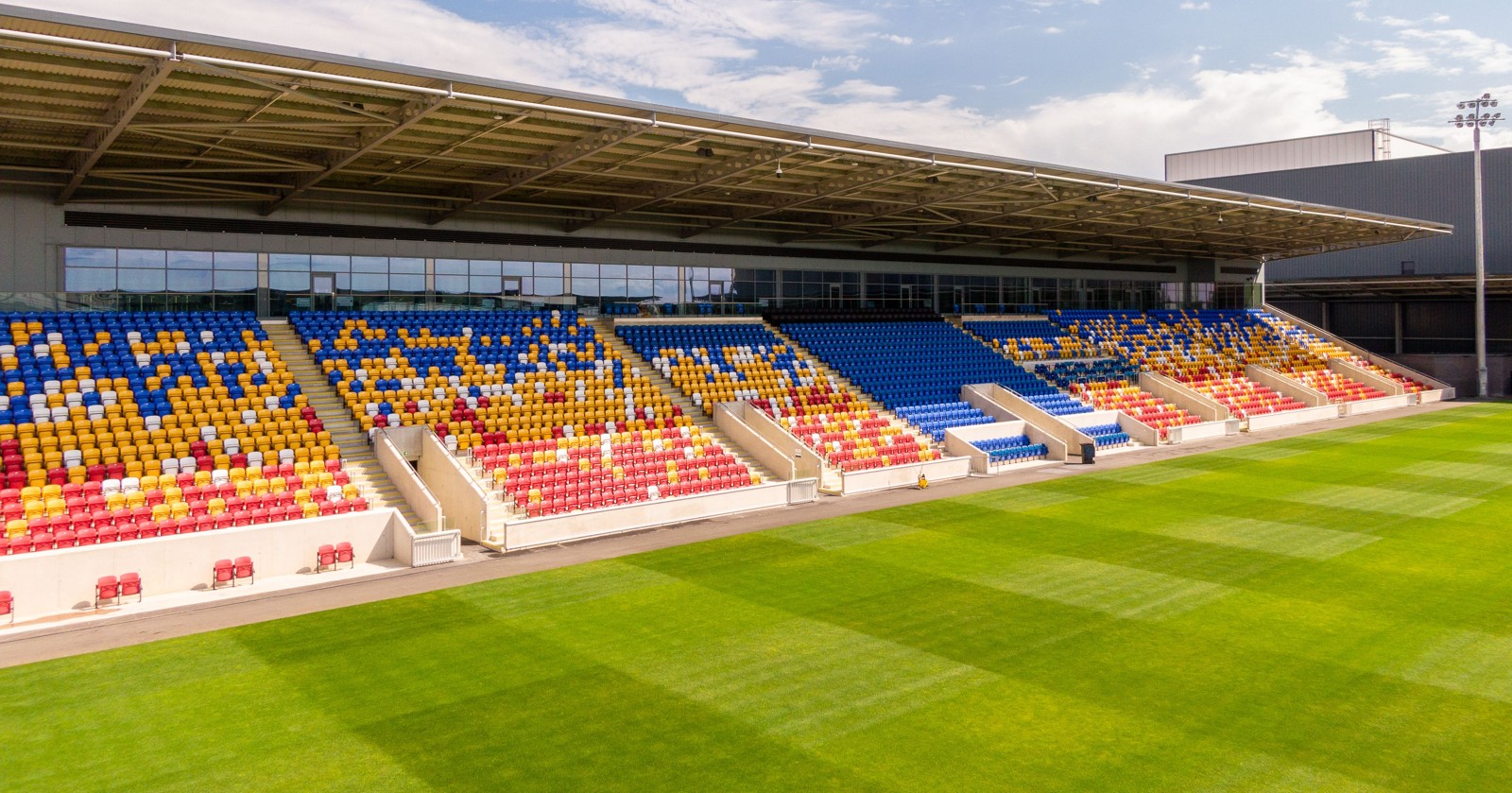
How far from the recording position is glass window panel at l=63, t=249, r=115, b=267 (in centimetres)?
2631

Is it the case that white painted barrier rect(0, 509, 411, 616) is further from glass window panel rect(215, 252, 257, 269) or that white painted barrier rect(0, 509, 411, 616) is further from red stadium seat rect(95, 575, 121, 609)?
glass window panel rect(215, 252, 257, 269)

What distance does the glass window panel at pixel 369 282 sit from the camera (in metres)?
30.3

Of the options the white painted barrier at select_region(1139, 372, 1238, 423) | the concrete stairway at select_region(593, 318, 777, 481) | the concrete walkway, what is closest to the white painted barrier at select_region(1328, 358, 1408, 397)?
the white painted barrier at select_region(1139, 372, 1238, 423)

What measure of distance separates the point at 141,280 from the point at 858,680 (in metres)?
25.3

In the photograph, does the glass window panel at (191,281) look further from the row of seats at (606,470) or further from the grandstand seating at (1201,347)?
the grandstand seating at (1201,347)

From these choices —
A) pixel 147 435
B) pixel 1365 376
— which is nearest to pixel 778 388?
pixel 147 435

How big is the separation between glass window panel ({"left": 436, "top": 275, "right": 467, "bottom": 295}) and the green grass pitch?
55.3 ft

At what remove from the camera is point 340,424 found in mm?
23672

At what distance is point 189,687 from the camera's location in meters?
11.7

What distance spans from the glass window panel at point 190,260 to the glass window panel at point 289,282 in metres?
1.63

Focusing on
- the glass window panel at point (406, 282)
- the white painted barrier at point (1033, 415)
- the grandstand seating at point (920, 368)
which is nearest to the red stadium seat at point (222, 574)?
the glass window panel at point (406, 282)

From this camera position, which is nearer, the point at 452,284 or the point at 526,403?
the point at 526,403

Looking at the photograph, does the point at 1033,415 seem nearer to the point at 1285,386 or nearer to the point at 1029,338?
the point at 1029,338

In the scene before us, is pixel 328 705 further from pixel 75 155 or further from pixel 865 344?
pixel 865 344
